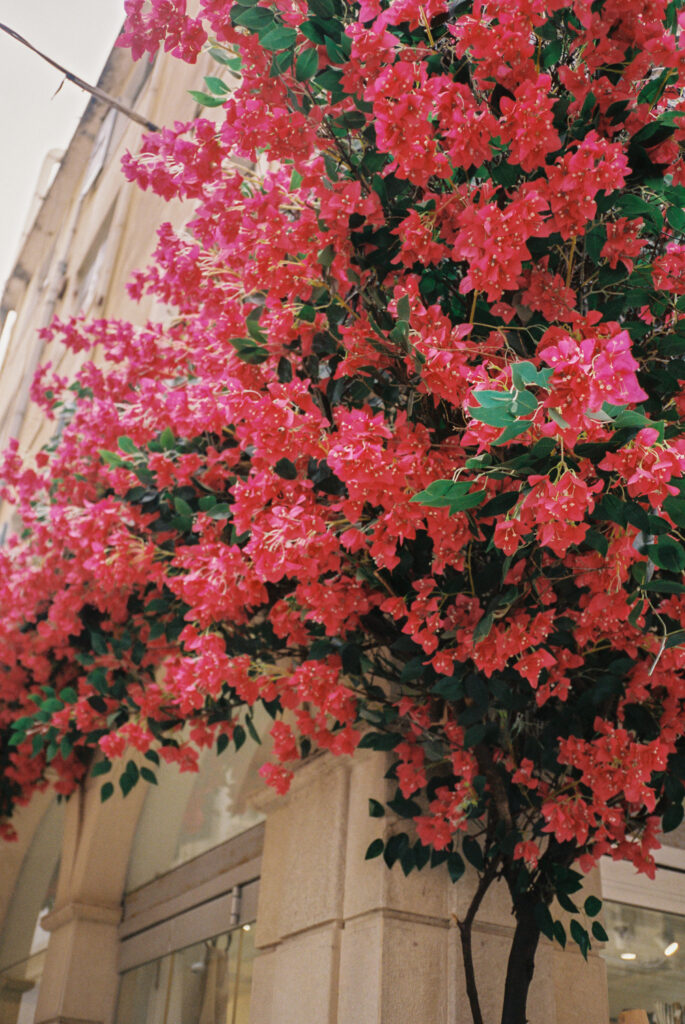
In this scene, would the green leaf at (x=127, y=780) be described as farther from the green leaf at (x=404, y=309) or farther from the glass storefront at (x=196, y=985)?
the green leaf at (x=404, y=309)

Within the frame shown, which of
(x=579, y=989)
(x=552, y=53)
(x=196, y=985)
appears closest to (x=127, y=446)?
(x=552, y=53)

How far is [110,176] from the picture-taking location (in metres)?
13.9

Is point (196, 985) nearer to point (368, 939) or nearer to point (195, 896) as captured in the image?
point (195, 896)

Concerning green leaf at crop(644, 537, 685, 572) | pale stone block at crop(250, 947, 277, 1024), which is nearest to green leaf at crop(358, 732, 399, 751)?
pale stone block at crop(250, 947, 277, 1024)

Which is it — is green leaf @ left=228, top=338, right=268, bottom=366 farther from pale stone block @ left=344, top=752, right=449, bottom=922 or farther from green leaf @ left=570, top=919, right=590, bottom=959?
green leaf @ left=570, top=919, right=590, bottom=959

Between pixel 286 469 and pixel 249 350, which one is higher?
pixel 249 350

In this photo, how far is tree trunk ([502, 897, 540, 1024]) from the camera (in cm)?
261

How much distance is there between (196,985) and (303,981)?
2.01m

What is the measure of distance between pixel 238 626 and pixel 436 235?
1.65 meters

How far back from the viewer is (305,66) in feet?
7.38

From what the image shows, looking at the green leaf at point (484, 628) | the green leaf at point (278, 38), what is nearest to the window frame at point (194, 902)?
the green leaf at point (484, 628)

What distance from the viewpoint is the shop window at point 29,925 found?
7305 millimetres

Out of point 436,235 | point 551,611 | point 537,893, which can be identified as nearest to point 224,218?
point 436,235

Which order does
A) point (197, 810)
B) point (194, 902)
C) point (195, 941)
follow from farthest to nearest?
point (197, 810) → point (194, 902) → point (195, 941)
